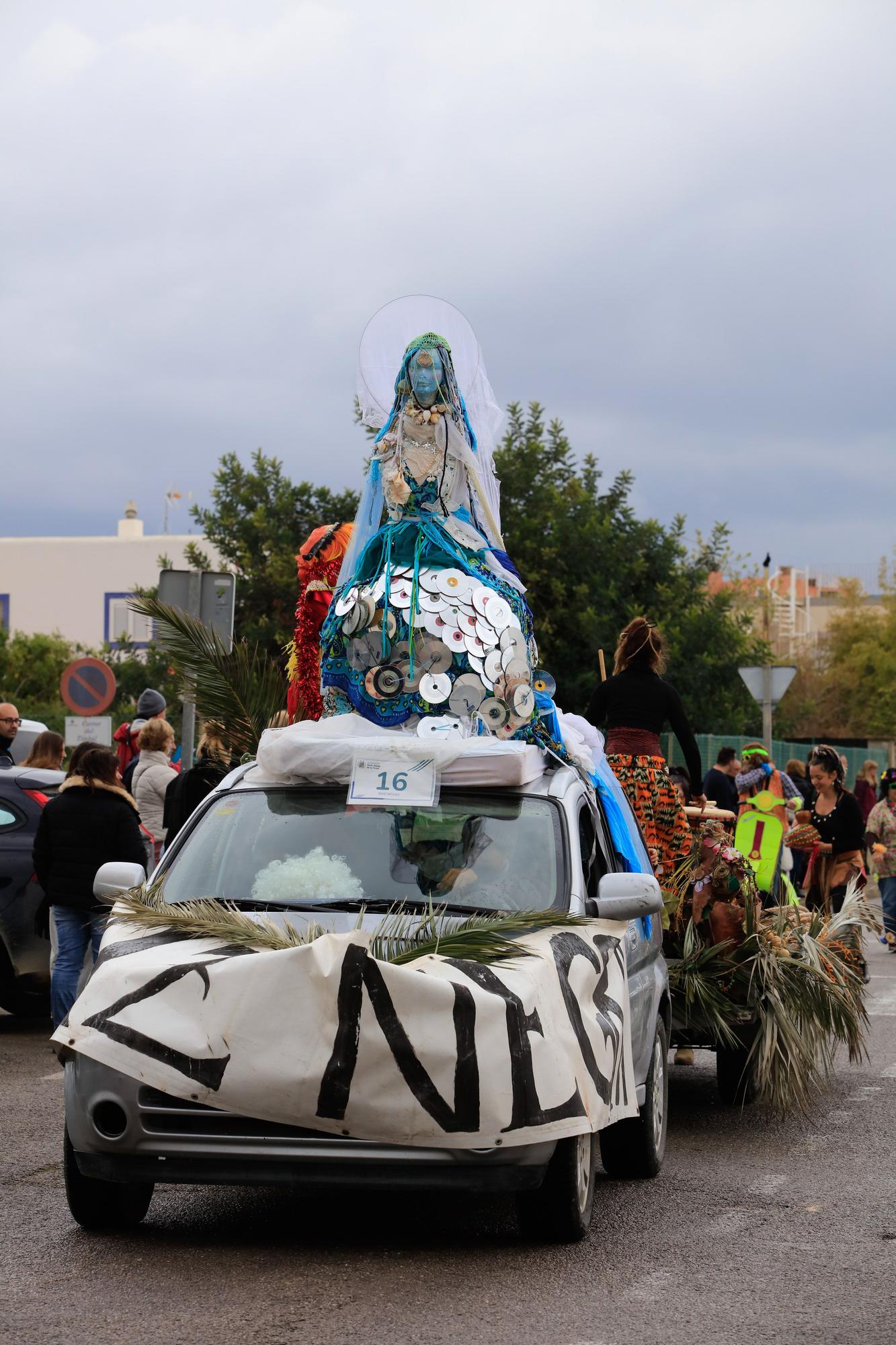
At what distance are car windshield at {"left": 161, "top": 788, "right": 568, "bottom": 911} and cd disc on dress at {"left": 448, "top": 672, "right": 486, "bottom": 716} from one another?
868 millimetres

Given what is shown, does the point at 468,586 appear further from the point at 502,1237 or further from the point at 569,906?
the point at 502,1237

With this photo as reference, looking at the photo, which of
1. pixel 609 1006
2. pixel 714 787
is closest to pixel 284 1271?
pixel 609 1006

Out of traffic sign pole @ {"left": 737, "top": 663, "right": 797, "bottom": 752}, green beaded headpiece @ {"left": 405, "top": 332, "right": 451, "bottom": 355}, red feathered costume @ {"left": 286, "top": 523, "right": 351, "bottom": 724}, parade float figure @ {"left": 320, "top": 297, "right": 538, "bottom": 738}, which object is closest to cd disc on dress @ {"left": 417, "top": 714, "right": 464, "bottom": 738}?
parade float figure @ {"left": 320, "top": 297, "right": 538, "bottom": 738}

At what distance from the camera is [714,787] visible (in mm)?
15969

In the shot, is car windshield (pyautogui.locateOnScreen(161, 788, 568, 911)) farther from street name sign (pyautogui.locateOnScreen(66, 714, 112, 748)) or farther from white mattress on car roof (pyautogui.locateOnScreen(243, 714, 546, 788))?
street name sign (pyautogui.locateOnScreen(66, 714, 112, 748))

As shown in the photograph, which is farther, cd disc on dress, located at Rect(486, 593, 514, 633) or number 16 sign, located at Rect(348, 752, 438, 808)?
cd disc on dress, located at Rect(486, 593, 514, 633)

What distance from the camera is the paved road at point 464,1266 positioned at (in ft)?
16.6

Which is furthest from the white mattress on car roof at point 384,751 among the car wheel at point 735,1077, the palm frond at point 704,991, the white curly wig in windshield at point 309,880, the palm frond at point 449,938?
the car wheel at point 735,1077

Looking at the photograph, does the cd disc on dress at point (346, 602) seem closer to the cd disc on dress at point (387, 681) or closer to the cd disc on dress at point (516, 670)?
the cd disc on dress at point (387, 681)

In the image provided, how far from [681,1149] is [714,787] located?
7.88 m

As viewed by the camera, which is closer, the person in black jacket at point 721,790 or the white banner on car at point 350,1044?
the white banner on car at point 350,1044

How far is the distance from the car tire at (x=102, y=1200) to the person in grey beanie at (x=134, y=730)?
7.20m

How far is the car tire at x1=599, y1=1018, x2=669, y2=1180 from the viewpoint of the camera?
7164 millimetres

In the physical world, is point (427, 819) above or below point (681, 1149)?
above
